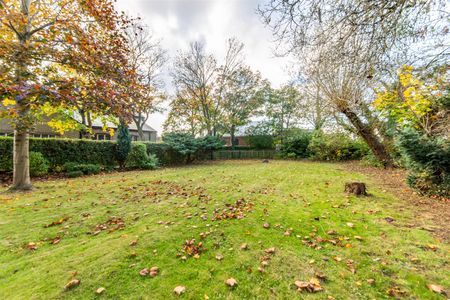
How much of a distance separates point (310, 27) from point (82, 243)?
5.39 metres

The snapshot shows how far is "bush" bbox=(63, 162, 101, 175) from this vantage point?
10.0m

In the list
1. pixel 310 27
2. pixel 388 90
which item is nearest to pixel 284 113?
pixel 388 90

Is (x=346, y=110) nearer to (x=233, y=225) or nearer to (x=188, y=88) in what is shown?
(x=233, y=225)

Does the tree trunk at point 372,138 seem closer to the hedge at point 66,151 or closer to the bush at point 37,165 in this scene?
the hedge at point 66,151

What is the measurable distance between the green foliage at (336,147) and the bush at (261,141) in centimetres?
634

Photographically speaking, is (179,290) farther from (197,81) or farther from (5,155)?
(197,81)

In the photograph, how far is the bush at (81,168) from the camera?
1003 cm

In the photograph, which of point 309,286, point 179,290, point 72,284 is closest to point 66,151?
point 72,284

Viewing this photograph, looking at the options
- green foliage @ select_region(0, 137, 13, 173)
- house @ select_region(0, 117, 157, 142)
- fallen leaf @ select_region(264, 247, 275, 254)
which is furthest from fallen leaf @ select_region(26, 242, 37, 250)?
green foliage @ select_region(0, 137, 13, 173)

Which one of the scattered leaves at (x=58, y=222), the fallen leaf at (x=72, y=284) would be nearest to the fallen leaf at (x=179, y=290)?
the fallen leaf at (x=72, y=284)

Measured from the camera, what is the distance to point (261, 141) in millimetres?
23547

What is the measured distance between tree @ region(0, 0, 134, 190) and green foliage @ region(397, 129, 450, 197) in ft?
27.9

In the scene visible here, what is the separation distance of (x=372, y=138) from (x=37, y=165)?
1756 cm

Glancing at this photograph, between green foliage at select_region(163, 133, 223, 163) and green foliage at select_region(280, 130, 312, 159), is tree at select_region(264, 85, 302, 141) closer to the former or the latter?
green foliage at select_region(280, 130, 312, 159)
